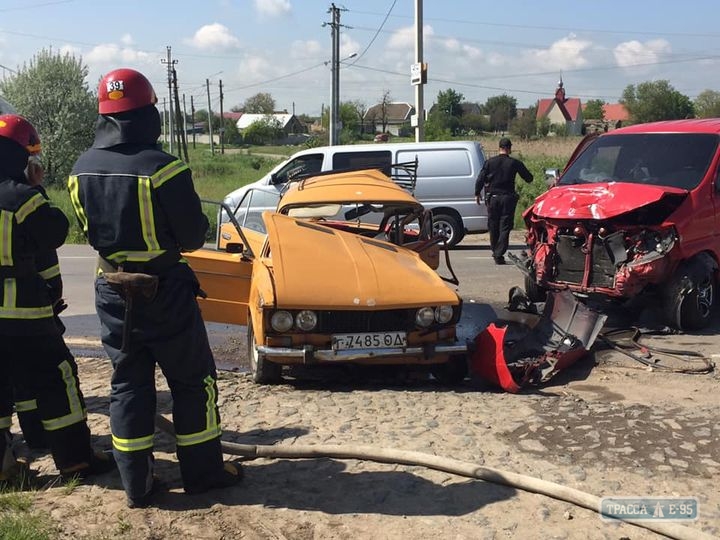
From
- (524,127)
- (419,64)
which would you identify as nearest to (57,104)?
(419,64)

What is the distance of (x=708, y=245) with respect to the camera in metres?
7.16

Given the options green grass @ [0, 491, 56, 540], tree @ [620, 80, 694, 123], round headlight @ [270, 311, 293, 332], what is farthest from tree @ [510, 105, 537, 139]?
green grass @ [0, 491, 56, 540]

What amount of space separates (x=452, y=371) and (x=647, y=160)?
384cm

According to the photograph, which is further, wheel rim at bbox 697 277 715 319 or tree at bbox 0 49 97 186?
tree at bbox 0 49 97 186

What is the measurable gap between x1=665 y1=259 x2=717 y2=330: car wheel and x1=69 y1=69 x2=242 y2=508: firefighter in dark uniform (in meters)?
5.00

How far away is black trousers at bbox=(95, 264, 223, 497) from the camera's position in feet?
11.1

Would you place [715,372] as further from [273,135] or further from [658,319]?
[273,135]

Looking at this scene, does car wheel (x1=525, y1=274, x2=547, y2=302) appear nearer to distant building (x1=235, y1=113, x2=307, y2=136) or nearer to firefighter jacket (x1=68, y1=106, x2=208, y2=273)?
firefighter jacket (x1=68, y1=106, x2=208, y2=273)

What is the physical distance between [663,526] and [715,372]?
9.81 ft

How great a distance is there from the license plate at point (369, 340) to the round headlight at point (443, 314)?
11.1 inches

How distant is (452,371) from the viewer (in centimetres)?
556

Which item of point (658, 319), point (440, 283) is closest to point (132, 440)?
point (440, 283)

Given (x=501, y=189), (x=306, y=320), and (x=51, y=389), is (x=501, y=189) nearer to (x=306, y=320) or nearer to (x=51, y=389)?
(x=306, y=320)

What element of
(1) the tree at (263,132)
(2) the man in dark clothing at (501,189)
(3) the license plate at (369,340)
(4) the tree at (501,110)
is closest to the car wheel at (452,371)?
(3) the license plate at (369,340)
